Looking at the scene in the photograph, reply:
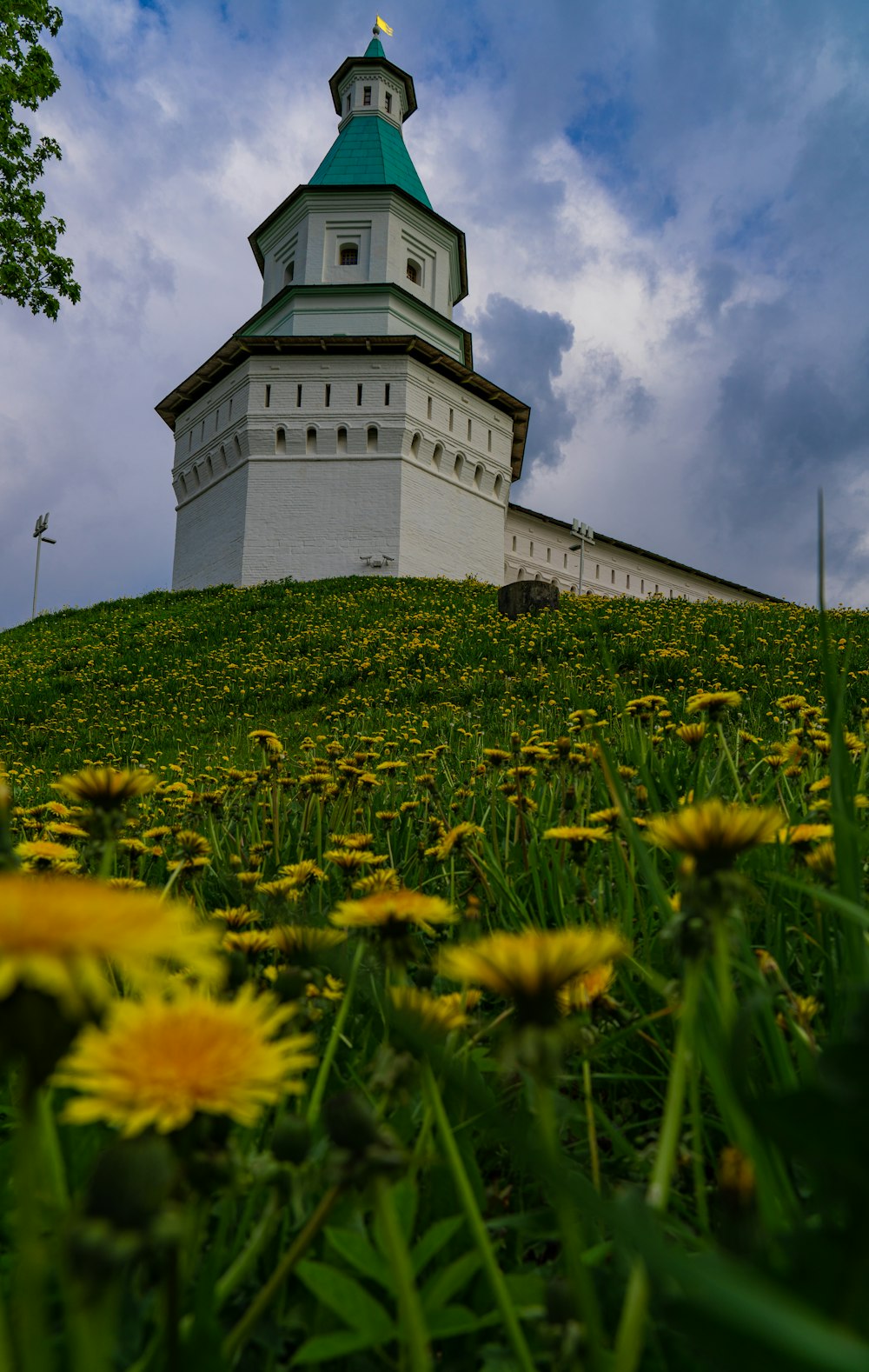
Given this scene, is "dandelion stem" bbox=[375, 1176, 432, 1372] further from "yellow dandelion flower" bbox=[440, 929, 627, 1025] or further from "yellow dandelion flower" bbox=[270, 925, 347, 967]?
"yellow dandelion flower" bbox=[270, 925, 347, 967]

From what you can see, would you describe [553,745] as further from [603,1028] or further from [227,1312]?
[227,1312]

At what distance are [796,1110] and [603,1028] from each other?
694 millimetres

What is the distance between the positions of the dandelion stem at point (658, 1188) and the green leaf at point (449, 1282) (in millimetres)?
90

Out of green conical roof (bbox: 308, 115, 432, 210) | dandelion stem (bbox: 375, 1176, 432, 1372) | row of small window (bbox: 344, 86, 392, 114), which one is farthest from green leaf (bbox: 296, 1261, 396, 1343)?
row of small window (bbox: 344, 86, 392, 114)

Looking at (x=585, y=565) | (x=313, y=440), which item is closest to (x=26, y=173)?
(x=313, y=440)

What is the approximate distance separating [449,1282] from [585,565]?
27701mm

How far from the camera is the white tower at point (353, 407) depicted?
730 inches

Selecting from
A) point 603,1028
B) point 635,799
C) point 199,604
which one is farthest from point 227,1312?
point 199,604

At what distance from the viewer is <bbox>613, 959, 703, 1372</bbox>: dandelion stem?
0.97 feet

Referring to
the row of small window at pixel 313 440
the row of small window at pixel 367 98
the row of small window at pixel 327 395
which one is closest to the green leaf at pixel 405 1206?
the row of small window at pixel 313 440

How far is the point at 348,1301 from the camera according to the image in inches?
17.1

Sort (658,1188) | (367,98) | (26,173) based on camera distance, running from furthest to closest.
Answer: (367,98)
(26,173)
(658,1188)

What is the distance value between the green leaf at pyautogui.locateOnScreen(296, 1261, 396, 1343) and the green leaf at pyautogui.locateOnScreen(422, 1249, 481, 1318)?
0.07ft

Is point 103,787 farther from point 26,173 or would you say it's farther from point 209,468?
point 209,468
